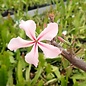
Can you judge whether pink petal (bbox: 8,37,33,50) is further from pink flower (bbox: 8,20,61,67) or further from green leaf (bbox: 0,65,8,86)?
green leaf (bbox: 0,65,8,86)

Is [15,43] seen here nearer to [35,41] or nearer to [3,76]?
[35,41]

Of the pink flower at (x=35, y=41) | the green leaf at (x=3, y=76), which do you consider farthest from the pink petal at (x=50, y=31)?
the green leaf at (x=3, y=76)

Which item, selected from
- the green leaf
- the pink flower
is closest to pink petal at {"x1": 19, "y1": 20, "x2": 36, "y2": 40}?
the pink flower

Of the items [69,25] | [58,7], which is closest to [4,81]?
[69,25]

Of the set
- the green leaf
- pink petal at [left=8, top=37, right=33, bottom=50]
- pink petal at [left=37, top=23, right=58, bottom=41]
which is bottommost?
the green leaf

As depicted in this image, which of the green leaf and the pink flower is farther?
the green leaf

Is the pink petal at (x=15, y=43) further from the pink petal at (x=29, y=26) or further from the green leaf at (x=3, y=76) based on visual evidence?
the green leaf at (x=3, y=76)

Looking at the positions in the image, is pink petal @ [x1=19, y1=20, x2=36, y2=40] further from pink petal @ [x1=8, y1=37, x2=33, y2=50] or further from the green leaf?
the green leaf

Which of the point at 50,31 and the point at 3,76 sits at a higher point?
the point at 50,31

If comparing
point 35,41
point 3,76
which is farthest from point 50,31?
point 3,76

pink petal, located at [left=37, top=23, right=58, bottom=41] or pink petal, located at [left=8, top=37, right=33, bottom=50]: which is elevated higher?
pink petal, located at [left=37, top=23, right=58, bottom=41]

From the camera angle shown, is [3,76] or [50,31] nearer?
[50,31]
